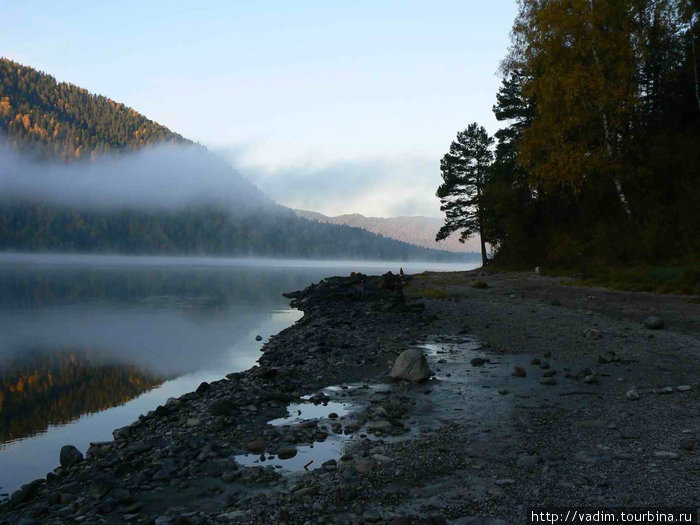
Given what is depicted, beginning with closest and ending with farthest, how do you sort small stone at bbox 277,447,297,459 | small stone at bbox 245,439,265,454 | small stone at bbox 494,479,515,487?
small stone at bbox 494,479,515,487
small stone at bbox 277,447,297,459
small stone at bbox 245,439,265,454

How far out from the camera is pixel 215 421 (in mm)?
8328

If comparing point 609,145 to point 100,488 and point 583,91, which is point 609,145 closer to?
point 583,91

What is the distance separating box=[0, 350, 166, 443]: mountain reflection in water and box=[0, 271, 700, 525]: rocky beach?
3.47m

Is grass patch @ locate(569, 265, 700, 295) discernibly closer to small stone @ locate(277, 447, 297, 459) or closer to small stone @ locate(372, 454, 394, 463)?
small stone @ locate(372, 454, 394, 463)

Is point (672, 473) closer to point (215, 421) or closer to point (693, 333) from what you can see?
point (215, 421)

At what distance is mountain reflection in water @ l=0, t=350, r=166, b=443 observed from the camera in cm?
1179

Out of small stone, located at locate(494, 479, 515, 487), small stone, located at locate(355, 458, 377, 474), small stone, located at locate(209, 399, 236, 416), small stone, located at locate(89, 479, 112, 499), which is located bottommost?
small stone, located at locate(89, 479, 112, 499)

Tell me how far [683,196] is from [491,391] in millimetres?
23440

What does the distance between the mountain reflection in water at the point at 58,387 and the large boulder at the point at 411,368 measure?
314 inches

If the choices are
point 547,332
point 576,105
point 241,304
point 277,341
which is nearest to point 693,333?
point 547,332

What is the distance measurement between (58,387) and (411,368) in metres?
11.7

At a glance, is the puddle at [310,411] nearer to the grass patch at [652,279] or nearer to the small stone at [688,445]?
the small stone at [688,445]

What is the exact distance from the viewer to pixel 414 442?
22.1 feet

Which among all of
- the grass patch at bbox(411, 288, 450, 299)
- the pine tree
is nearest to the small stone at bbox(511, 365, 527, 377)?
the grass patch at bbox(411, 288, 450, 299)
